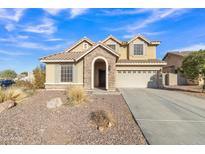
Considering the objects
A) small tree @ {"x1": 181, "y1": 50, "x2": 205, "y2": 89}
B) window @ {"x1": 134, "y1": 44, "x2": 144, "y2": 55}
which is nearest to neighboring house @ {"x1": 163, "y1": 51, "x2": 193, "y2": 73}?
window @ {"x1": 134, "y1": 44, "x2": 144, "y2": 55}

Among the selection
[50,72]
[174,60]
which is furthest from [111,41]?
[174,60]

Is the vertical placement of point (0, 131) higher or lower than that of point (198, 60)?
lower

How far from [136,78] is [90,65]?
25.0ft

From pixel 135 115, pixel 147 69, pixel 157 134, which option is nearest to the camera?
pixel 157 134

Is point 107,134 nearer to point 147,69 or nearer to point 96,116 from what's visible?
point 96,116

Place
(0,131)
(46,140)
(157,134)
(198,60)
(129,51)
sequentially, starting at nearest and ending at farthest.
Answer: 1. (46,140)
2. (157,134)
3. (0,131)
4. (198,60)
5. (129,51)

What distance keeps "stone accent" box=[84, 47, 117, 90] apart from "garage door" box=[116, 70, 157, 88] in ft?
19.4

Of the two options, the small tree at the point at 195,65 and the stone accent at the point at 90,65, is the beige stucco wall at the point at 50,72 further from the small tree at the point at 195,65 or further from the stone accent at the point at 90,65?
the small tree at the point at 195,65

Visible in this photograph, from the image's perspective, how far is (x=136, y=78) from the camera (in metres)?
25.2

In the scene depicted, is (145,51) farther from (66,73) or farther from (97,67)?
(66,73)

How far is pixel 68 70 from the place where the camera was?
68.8 feet
